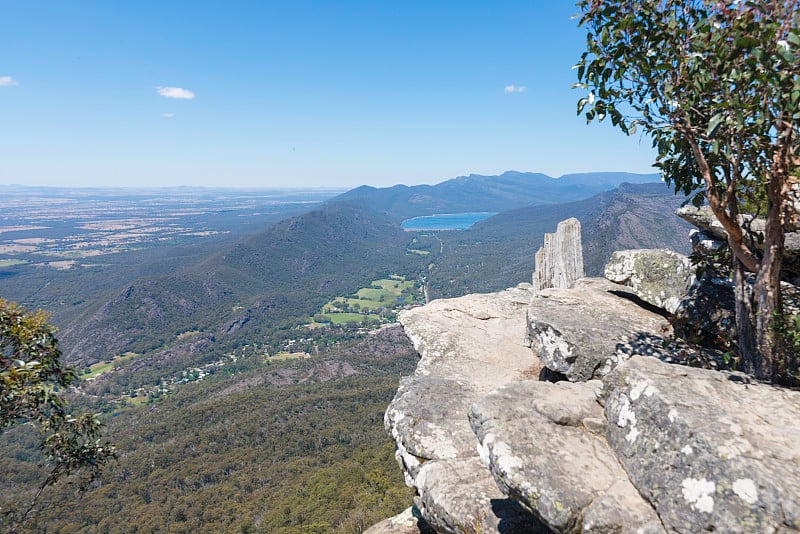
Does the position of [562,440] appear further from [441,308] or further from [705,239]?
[441,308]

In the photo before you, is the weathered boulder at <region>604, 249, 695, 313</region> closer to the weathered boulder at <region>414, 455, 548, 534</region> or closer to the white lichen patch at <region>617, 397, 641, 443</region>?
the white lichen patch at <region>617, 397, 641, 443</region>

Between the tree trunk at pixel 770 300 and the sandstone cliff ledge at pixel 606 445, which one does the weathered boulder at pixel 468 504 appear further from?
the tree trunk at pixel 770 300

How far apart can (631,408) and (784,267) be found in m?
7.22

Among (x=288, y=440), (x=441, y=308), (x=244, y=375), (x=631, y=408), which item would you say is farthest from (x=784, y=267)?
(x=244, y=375)

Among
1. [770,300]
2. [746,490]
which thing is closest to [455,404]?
[746,490]

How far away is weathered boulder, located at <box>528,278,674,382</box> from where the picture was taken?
10.3 meters

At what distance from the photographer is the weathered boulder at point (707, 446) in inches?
187

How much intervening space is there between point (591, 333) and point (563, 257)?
13.0 meters

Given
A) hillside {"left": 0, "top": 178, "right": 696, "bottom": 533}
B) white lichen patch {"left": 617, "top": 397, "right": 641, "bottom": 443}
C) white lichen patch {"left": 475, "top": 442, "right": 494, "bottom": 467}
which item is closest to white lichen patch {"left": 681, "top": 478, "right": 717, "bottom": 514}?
white lichen patch {"left": 617, "top": 397, "right": 641, "bottom": 443}

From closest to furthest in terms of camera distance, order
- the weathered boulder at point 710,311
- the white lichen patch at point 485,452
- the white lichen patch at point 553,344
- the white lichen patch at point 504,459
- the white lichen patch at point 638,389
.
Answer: the white lichen patch at point 504,459 < the white lichen patch at point 638,389 < the white lichen patch at point 485,452 < the weathered boulder at point 710,311 < the white lichen patch at point 553,344

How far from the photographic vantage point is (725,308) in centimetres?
1005

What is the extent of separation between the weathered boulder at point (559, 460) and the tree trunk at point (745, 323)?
9.90 ft

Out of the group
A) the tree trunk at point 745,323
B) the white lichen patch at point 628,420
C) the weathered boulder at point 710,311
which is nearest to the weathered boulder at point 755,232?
the weathered boulder at point 710,311

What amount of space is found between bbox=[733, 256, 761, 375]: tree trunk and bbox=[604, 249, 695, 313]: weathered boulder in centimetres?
333
